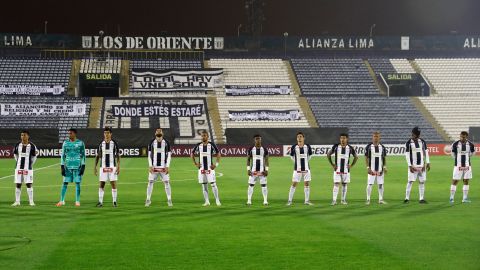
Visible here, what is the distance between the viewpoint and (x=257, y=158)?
2109cm

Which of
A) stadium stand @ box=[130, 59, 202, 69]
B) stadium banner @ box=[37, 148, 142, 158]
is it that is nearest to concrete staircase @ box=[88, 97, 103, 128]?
stadium stand @ box=[130, 59, 202, 69]

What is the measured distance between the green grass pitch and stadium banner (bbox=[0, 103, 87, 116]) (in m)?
40.3

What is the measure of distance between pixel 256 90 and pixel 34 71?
22579mm

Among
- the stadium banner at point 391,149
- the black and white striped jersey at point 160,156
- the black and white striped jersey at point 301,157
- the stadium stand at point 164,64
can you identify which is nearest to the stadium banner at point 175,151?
the stadium banner at point 391,149

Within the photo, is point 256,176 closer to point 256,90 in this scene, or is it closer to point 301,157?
point 301,157

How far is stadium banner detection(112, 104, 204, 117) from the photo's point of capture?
6419 cm

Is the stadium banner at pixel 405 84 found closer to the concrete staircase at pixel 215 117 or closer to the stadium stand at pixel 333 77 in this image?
the stadium stand at pixel 333 77

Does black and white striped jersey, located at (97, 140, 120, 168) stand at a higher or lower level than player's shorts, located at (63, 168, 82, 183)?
higher

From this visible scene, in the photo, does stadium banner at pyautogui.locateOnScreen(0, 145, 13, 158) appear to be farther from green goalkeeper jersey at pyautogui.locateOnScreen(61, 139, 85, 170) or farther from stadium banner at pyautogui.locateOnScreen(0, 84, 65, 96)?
green goalkeeper jersey at pyautogui.locateOnScreen(61, 139, 85, 170)

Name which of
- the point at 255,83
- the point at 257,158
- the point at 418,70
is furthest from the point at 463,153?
the point at 418,70

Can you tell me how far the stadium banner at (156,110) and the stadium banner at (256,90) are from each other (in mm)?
5858

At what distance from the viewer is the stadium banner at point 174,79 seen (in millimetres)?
69500

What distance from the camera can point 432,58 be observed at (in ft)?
258

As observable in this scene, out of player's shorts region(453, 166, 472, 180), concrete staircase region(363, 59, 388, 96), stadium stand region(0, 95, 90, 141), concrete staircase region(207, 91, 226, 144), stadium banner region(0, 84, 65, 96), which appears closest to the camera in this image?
player's shorts region(453, 166, 472, 180)
